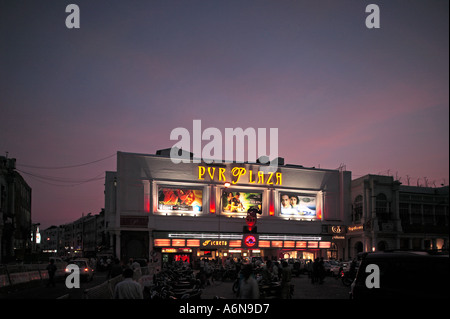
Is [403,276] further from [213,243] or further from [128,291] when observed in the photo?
[213,243]

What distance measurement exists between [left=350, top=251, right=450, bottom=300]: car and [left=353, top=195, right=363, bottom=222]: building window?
51.8 meters

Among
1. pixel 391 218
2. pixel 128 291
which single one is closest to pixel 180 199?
pixel 391 218

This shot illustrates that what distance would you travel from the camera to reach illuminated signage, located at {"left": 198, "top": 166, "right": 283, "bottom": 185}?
56.7 meters

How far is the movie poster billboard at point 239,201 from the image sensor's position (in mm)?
57406

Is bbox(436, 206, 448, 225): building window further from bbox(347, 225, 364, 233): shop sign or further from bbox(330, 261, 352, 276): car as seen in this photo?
bbox(330, 261, 352, 276): car

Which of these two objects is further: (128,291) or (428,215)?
(428,215)

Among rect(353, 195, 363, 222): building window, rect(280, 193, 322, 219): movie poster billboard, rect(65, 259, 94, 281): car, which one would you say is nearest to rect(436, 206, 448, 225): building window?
rect(353, 195, 363, 222): building window

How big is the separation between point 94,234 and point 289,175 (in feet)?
308

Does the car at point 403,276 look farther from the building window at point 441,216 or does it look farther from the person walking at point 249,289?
the building window at point 441,216

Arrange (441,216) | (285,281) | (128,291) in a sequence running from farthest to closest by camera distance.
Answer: (441,216) → (285,281) → (128,291)

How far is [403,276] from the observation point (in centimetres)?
1030

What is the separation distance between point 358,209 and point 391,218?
4.47m
